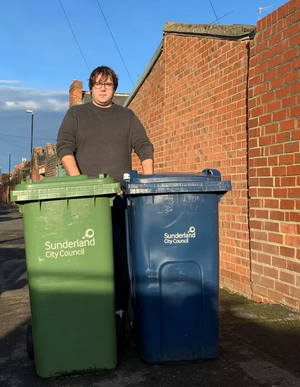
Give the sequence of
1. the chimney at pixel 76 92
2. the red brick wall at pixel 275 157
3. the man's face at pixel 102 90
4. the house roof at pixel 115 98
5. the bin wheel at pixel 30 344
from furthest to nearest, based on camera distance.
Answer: the chimney at pixel 76 92, the house roof at pixel 115 98, the red brick wall at pixel 275 157, the man's face at pixel 102 90, the bin wheel at pixel 30 344

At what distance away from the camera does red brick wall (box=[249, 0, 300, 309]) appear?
3939 mm

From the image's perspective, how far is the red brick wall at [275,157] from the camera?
3.94 metres

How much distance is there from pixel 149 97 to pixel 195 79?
195 centimetres

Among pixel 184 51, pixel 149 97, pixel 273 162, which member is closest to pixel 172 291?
pixel 273 162

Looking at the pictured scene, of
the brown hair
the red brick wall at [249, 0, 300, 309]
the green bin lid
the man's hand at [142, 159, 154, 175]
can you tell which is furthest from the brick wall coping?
the green bin lid

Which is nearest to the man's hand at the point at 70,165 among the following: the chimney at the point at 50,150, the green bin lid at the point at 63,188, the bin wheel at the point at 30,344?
the green bin lid at the point at 63,188

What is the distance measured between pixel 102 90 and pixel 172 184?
3.89ft

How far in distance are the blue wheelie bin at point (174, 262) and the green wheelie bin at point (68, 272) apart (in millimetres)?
235

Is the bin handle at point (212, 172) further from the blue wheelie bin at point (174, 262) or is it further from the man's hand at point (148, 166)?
the man's hand at point (148, 166)

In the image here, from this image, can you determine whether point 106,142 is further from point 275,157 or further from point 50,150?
point 50,150

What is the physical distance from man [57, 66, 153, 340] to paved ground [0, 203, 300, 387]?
0.67 m

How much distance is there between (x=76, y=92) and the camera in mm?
23672

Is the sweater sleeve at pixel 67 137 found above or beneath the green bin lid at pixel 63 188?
above

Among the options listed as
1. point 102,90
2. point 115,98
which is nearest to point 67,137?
point 102,90
